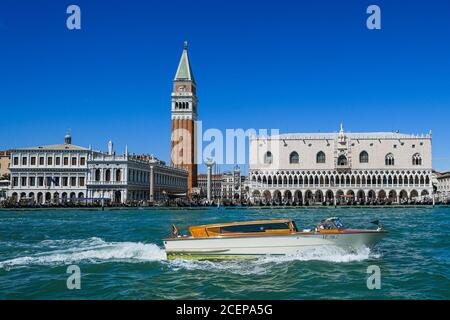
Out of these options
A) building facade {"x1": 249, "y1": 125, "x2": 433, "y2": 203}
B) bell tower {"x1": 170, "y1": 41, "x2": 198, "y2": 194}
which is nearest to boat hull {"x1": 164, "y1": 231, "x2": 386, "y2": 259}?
building facade {"x1": 249, "y1": 125, "x2": 433, "y2": 203}

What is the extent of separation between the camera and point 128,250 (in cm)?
1984

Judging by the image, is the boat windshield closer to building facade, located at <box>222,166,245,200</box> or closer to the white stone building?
the white stone building

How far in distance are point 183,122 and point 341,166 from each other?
36713 mm

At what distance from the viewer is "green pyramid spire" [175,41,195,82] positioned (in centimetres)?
10962

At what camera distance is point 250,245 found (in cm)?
1748

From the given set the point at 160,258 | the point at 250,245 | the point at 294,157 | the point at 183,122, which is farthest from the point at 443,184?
the point at 160,258

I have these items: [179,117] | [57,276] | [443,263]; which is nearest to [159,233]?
[57,276]

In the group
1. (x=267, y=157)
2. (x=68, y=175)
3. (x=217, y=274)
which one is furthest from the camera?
(x=267, y=157)

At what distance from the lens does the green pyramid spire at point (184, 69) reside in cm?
10962

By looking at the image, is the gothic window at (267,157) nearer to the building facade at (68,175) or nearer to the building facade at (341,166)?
the building facade at (341,166)

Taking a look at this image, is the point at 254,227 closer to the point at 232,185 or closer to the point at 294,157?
the point at 294,157
